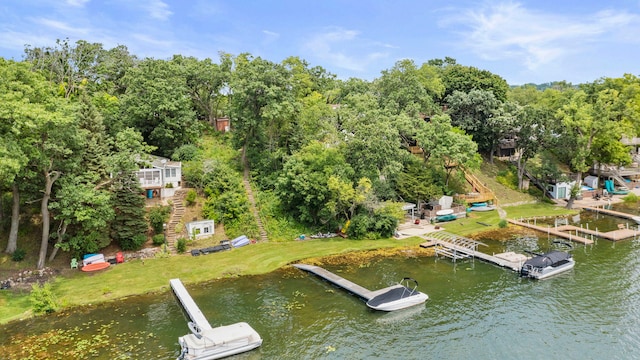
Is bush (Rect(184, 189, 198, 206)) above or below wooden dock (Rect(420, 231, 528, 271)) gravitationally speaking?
above

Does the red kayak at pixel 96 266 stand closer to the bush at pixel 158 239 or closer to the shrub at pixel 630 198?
the bush at pixel 158 239

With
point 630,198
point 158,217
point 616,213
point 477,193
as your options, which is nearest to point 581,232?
point 616,213

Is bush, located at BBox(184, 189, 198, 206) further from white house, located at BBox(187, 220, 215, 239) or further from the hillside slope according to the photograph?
the hillside slope

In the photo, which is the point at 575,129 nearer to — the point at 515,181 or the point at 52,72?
the point at 515,181

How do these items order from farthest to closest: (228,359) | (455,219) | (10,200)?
1. (455,219)
2. (10,200)
3. (228,359)

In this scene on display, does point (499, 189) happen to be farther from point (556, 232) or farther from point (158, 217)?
point (158, 217)

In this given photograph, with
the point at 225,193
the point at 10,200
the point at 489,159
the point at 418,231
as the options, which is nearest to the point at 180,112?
the point at 225,193

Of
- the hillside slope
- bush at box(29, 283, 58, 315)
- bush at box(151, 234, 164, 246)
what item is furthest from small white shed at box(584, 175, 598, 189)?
bush at box(29, 283, 58, 315)
